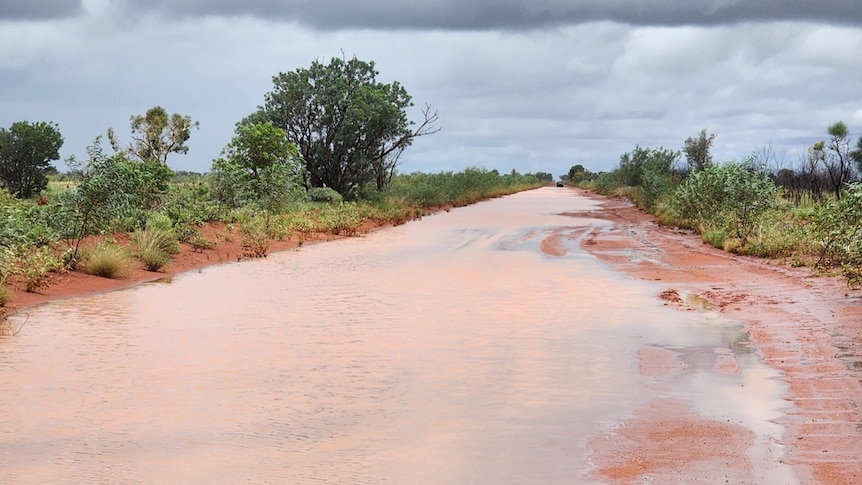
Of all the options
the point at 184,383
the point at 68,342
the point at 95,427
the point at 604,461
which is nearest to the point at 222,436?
the point at 95,427

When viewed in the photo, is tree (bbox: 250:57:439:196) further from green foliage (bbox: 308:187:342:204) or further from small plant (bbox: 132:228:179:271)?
small plant (bbox: 132:228:179:271)

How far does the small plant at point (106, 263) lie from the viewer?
16688mm

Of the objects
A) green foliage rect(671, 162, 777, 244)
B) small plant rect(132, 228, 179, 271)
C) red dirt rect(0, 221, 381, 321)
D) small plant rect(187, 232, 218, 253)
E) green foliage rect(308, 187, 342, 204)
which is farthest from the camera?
green foliage rect(308, 187, 342, 204)

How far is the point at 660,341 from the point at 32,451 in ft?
24.7

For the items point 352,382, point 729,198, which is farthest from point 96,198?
point 729,198

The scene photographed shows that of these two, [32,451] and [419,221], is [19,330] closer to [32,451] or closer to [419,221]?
[32,451]

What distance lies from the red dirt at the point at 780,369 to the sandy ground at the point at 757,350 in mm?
12

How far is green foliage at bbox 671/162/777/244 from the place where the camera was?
76.5ft

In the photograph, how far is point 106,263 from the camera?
1669 cm

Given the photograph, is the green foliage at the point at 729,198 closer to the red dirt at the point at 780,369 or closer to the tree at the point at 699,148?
the red dirt at the point at 780,369

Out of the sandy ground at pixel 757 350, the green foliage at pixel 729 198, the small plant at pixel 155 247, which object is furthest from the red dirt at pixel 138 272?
the green foliage at pixel 729 198

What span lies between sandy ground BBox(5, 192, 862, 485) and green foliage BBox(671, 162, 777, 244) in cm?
214

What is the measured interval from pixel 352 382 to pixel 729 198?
17.8 metres

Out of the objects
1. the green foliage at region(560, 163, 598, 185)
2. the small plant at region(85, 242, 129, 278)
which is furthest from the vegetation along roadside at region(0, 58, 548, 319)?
the green foliage at region(560, 163, 598, 185)
